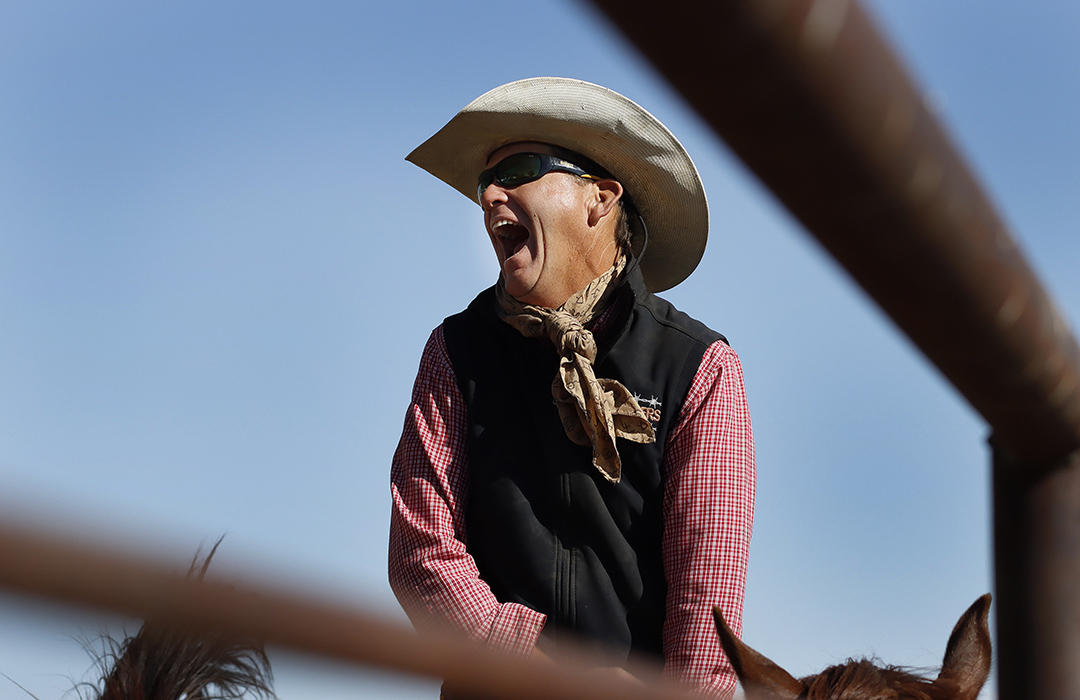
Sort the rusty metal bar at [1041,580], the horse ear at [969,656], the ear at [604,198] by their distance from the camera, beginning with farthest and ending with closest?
the ear at [604,198] → the horse ear at [969,656] → the rusty metal bar at [1041,580]

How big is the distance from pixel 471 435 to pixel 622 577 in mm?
464

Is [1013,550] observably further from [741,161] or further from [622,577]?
[622,577]

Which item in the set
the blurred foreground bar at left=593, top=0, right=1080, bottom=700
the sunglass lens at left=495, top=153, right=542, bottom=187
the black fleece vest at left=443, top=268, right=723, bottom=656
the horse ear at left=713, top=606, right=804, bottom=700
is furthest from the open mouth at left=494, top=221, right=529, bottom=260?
the blurred foreground bar at left=593, top=0, right=1080, bottom=700

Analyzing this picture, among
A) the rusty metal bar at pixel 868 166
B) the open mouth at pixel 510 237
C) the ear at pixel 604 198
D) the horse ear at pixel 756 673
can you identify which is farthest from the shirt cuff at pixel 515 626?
the rusty metal bar at pixel 868 166

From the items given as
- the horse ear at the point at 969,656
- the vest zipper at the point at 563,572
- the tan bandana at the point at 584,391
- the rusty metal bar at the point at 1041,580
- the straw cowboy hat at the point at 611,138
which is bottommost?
the rusty metal bar at the point at 1041,580

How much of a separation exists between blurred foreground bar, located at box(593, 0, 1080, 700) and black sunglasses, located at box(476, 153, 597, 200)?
1.93m

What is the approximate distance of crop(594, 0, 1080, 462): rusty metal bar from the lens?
397 mm

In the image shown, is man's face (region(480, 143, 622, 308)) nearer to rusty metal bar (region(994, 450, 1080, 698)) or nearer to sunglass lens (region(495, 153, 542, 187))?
sunglass lens (region(495, 153, 542, 187))

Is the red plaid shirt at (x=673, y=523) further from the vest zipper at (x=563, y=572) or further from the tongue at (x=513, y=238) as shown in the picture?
the tongue at (x=513, y=238)

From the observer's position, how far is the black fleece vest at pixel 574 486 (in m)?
2.40

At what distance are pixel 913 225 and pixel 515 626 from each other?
76.1 inches

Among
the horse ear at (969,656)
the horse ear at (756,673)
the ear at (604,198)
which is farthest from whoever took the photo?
the ear at (604,198)

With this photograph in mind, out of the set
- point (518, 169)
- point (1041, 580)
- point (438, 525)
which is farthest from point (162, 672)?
point (1041, 580)

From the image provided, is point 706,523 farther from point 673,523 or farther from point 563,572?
point 563,572
